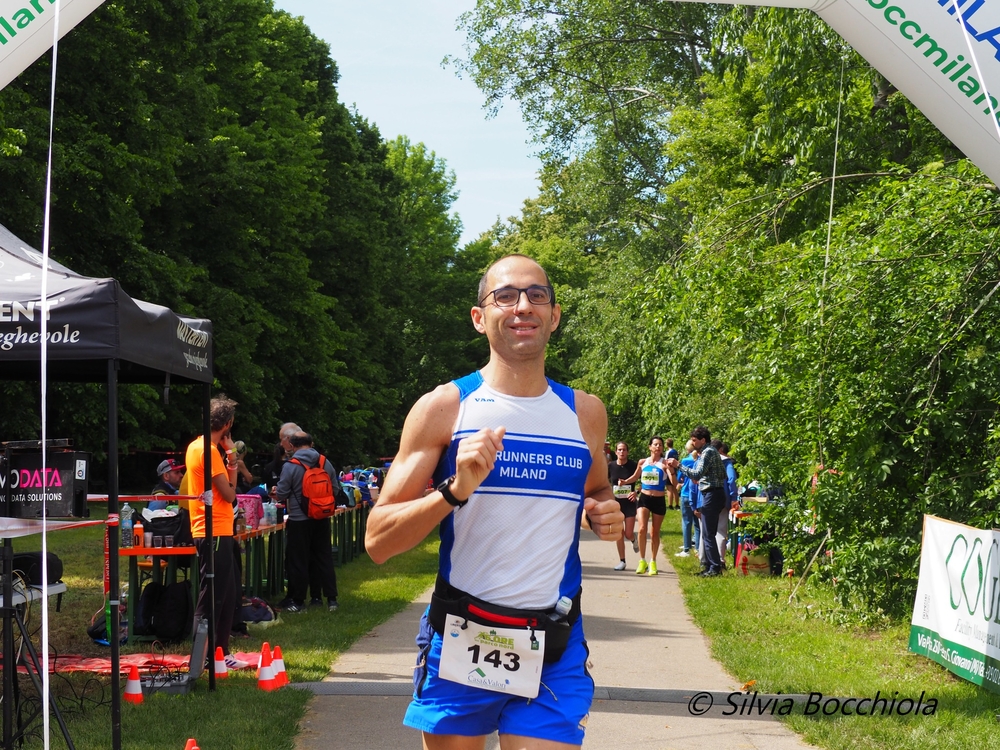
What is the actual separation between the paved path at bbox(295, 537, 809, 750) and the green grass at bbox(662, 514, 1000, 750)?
24cm

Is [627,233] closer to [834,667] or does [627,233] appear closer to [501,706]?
[834,667]

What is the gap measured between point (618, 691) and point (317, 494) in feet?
16.4

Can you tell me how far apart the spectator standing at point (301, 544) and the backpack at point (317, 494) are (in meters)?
0.08

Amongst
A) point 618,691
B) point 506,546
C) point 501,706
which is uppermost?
point 506,546

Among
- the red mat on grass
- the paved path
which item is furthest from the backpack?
the red mat on grass

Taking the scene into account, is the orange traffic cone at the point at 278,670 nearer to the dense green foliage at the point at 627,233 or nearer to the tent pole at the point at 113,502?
the tent pole at the point at 113,502

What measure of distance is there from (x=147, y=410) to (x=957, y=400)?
21203 mm

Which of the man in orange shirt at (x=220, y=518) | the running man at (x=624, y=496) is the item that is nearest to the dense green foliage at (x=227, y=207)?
the running man at (x=624, y=496)

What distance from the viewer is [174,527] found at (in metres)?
9.50

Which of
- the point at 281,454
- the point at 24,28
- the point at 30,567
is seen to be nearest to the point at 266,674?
the point at 30,567

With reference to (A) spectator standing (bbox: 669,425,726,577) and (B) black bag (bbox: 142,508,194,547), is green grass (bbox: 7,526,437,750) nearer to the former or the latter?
(B) black bag (bbox: 142,508,194,547)

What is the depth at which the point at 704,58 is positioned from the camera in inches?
1017

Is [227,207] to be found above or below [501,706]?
above

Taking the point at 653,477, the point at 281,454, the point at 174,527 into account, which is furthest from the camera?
the point at 281,454
